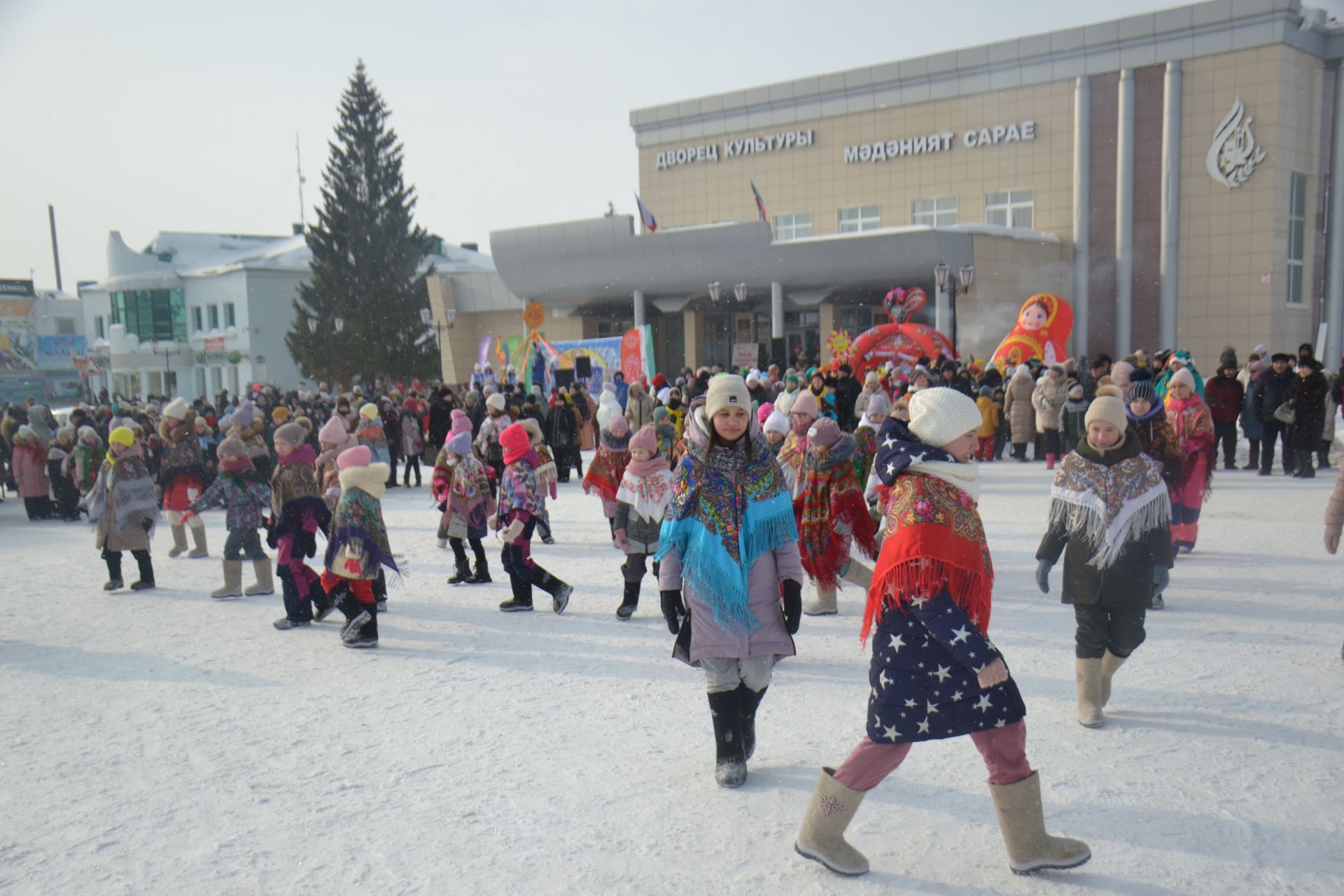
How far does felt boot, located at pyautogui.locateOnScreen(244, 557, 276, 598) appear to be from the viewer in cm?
830

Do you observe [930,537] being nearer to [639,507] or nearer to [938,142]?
[639,507]

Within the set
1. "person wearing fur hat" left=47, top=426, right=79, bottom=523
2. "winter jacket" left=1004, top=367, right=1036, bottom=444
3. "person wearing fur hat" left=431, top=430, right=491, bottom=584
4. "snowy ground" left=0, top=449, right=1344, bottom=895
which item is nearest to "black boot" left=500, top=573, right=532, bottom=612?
"snowy ground" left=0, top=449, right=1344, bottom=895

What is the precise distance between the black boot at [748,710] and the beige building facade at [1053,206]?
67.4ft

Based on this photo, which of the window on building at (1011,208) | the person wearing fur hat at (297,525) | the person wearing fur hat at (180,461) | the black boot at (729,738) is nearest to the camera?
the black boot at (729,738)

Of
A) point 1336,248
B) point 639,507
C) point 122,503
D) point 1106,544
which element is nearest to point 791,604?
point 1106,544

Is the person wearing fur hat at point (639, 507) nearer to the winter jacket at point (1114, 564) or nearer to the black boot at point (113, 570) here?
the winter jacket at point (1114, 564)

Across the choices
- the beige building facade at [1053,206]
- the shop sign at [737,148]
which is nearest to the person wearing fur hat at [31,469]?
the beige building facade at [1053,206]

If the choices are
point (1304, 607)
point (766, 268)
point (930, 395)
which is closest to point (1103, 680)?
point (930, 395)

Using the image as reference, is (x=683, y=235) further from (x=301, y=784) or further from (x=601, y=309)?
(x=301, y=784)

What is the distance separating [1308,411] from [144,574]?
43.6ft

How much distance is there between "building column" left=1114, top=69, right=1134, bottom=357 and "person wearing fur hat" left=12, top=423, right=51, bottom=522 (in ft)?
89.8

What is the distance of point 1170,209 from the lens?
28297mm

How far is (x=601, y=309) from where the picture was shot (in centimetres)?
3650

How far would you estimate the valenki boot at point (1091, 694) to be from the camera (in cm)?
452
